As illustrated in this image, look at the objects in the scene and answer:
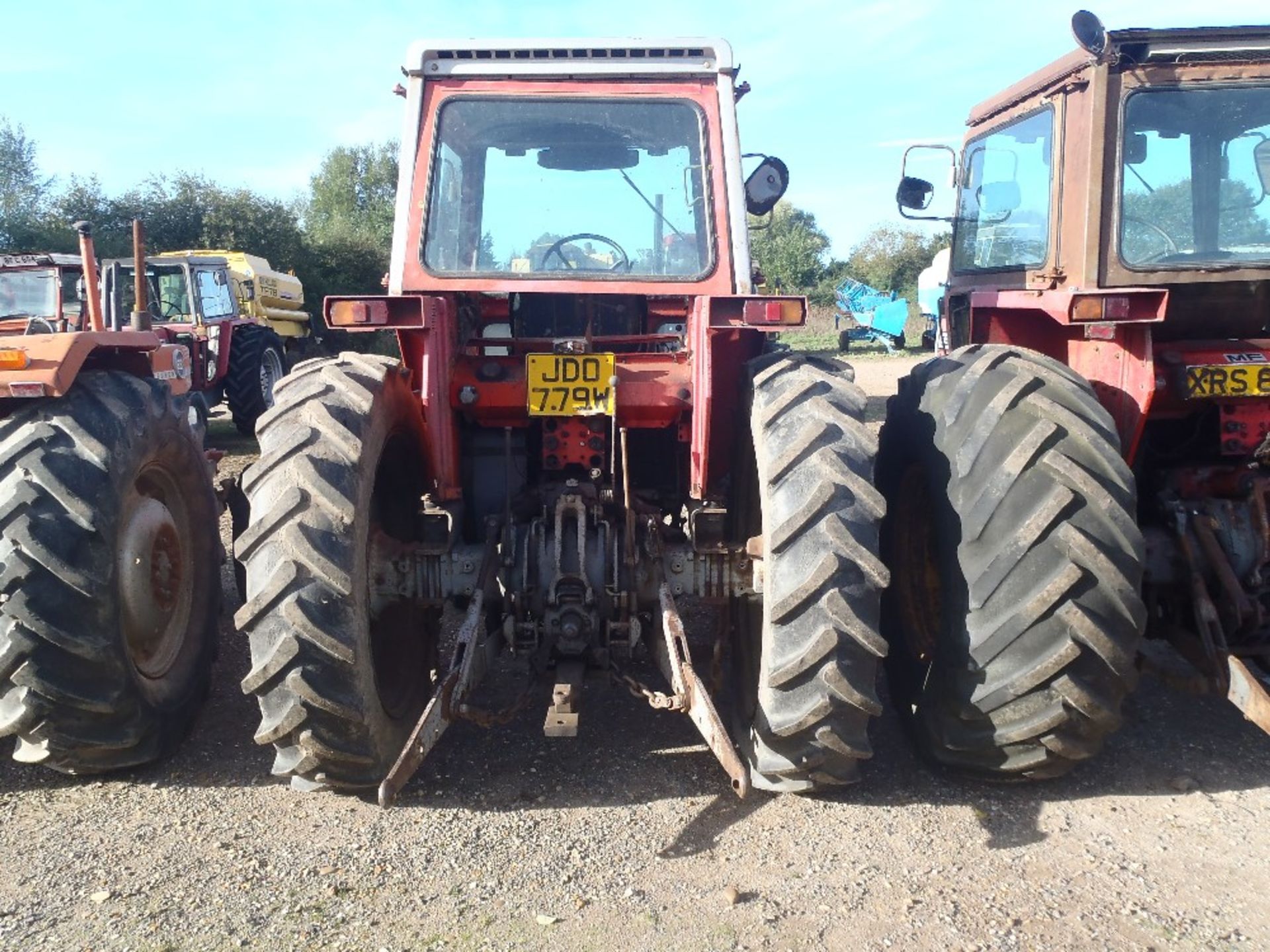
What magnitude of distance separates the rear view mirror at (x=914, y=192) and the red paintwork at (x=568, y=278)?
5.33ft

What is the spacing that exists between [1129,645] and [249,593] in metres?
2.66

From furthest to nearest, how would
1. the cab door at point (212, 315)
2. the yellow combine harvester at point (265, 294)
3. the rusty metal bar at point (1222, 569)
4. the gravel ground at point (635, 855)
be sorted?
the yellow combine harvester at point (265, 294)
the cab door at point (212, 315)
the rusty metal bar at point (1222, 569)
the gravel ground at point (635, 855)

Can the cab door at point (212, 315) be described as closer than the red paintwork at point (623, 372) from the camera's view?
No

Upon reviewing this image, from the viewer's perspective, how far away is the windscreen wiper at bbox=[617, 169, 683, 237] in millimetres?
4109

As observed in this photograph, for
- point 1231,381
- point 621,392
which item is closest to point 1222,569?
point 1231,381

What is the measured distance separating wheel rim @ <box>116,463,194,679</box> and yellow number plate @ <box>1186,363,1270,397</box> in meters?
3.85

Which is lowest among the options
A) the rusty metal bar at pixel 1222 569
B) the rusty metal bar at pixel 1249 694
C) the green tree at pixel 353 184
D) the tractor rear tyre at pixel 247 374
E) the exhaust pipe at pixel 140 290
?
the rusty metal bar at pixel 1249 694

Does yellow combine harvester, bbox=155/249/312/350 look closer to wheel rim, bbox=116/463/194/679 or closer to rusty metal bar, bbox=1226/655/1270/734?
wheel rim, bbox=116/463/194/679

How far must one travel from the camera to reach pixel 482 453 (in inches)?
165

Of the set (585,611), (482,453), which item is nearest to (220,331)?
(482,453)

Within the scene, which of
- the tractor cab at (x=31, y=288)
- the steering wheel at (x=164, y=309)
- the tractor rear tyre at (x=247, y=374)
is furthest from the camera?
the tractor rear tyre at (x=247, y=374)

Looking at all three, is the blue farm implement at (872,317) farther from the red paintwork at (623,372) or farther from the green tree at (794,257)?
the red paintwork at (623,372)

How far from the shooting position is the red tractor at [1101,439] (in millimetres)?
3088

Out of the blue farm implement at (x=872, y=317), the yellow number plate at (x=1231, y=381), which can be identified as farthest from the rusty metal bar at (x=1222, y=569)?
the blue farm implement at (x=872, y=317)
